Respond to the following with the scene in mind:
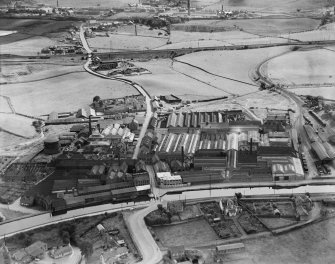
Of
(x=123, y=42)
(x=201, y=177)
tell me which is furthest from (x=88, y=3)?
(x=201, y=177)

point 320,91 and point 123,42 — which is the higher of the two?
point 123,42

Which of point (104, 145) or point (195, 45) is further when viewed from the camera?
point (195, 45)

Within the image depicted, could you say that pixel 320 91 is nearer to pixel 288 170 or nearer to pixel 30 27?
pixel 288 170

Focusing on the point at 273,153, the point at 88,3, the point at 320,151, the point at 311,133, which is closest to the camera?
the point at 273,153

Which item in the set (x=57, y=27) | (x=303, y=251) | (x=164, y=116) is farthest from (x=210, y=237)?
(x=57, y=27)

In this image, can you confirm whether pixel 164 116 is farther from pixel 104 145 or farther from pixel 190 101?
pixel 104 145

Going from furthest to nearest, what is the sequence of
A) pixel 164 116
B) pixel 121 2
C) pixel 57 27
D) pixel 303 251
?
1. pixel 121 2
2. pixel 57 27
3. pixel 164 116
4. pixel 303 251

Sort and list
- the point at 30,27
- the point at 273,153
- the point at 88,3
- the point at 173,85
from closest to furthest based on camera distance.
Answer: the point at 273,153 → the point at 173,85 → the point at 30,27 → the point at 88,3

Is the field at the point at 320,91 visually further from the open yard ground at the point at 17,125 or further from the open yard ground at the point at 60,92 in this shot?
the open yard ground at the point at 17,125
